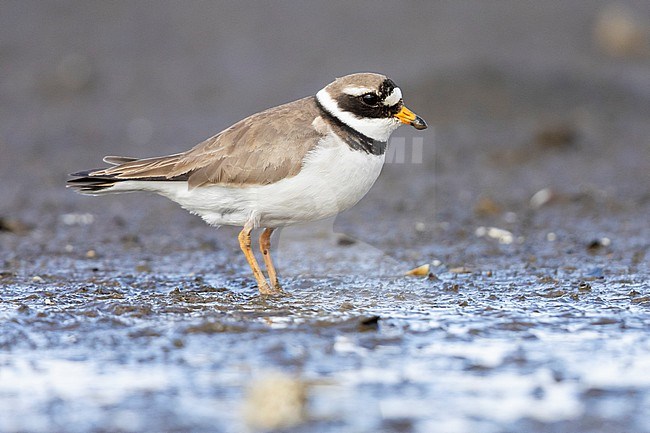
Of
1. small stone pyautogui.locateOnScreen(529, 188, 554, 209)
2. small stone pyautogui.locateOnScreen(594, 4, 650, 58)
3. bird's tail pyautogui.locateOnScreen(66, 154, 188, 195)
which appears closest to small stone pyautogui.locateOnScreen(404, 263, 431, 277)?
bird's tail pyautogui.locateOnScreen(66, 154, 188, 195)

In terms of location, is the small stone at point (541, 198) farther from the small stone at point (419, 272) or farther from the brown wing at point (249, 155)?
the brown wing at point (249, 155)

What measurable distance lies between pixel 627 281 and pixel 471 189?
12.2ft

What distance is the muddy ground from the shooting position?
14.7 ft

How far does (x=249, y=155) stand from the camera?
6758 millimetres

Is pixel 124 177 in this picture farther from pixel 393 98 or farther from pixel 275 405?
pixel 275 405

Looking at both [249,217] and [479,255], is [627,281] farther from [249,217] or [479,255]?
[249,217]

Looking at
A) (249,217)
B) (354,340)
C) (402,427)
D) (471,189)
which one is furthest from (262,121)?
(471,189)

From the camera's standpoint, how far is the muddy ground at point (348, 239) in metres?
4.47

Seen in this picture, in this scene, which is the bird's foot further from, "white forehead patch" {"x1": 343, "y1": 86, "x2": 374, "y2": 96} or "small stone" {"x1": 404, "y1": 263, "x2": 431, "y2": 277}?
"white forehead patch" {"x1": 343, "y1": 86, "x2": 374, "y2": 96}

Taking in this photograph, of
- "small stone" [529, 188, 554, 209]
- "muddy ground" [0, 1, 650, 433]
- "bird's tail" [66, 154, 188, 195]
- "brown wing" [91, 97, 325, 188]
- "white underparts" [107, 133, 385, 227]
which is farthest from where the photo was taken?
"small stone" [529, 188, 554, 209]

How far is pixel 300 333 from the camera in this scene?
5438mm

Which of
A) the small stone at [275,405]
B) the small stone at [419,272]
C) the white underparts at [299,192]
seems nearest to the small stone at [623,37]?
the small stone at [419,272]

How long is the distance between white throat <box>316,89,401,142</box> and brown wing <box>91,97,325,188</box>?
4.5 inches

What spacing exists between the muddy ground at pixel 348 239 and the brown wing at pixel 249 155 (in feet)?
2.57
